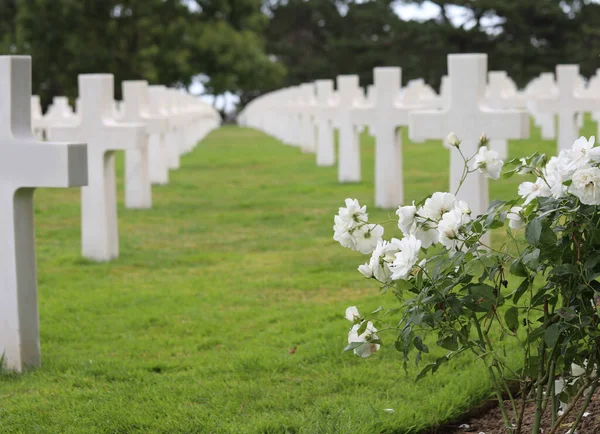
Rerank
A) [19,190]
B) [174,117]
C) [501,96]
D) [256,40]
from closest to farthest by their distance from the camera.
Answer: [19,190], [501,96], [174,117], [256,40]

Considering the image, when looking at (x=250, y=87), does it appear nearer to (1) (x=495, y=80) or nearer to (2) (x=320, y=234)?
(1) (x=495, y=80)

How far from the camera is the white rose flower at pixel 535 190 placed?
2.85 meters

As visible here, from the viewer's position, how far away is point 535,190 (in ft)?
9.45

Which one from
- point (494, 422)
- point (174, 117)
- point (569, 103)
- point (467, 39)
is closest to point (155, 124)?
point (174, 117)

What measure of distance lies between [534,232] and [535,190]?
0.28m

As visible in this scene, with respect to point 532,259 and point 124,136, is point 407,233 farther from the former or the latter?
point 124,136

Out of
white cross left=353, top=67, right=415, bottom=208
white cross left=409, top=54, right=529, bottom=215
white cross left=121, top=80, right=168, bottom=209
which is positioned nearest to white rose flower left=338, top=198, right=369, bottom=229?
white cross left=409, top=54, right=529, bottom=215

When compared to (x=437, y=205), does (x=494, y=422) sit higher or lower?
lower

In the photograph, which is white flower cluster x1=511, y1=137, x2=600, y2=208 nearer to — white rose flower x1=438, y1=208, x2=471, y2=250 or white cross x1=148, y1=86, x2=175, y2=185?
white rose flower x1=438, y1=208, x2=471, y2=250

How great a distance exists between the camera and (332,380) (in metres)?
4.02

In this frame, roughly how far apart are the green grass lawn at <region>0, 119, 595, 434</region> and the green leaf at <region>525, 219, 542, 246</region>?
3.32 ft

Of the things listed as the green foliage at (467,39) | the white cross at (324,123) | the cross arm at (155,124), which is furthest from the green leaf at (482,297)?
the green foliage at (467,39)

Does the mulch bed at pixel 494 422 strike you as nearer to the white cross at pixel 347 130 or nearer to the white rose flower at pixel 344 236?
the white rose flower at pixel 344 236

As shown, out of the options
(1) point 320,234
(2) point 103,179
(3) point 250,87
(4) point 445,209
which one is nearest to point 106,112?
(2) point 103,179
